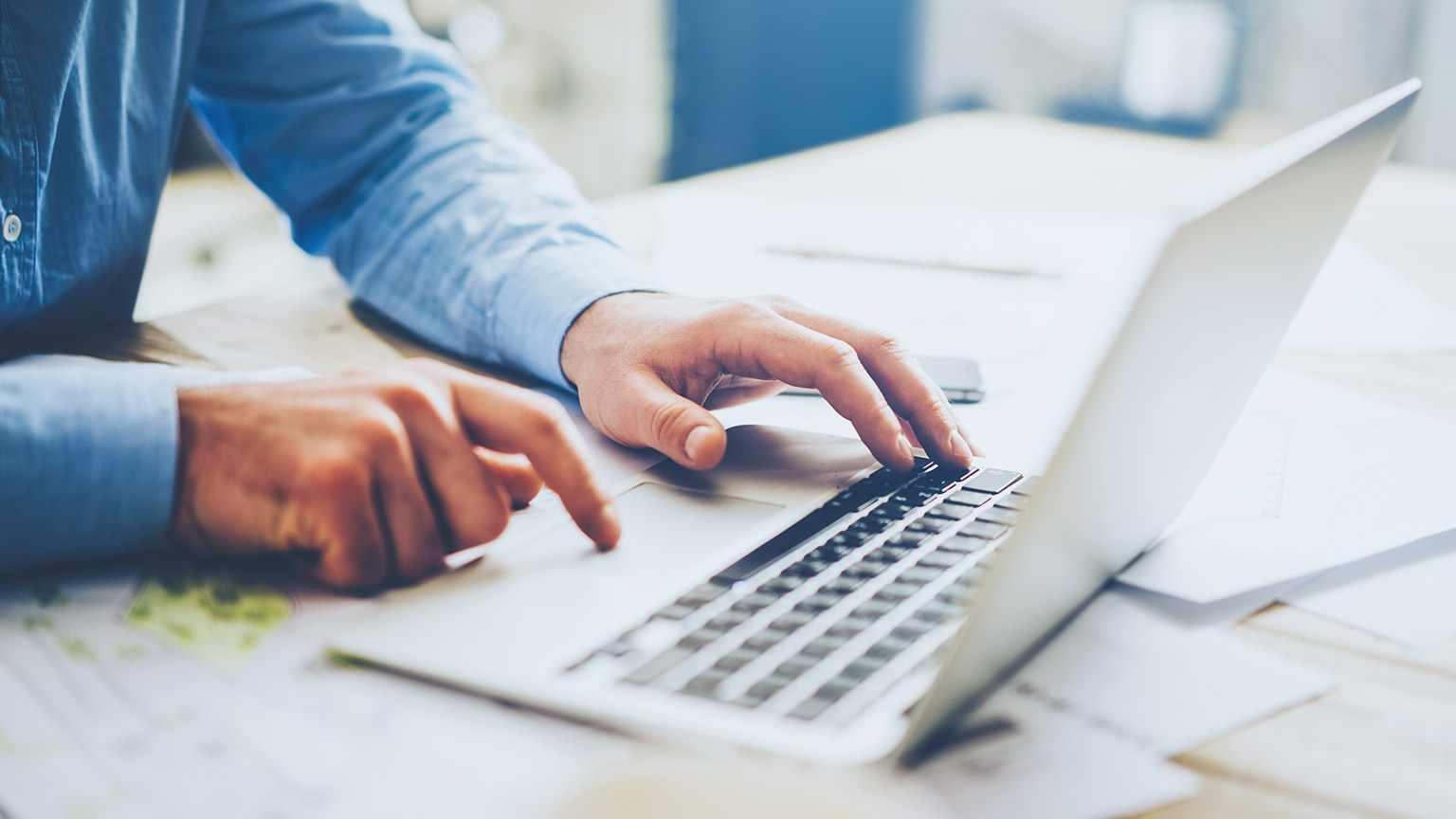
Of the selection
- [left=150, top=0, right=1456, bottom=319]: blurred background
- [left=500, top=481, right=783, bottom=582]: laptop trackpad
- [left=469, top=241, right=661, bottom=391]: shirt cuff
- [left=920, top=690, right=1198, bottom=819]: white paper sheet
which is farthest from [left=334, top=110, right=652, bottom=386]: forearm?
[left=150, top=0, right=1456, bottom=319]: blurred background

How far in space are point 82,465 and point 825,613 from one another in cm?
29

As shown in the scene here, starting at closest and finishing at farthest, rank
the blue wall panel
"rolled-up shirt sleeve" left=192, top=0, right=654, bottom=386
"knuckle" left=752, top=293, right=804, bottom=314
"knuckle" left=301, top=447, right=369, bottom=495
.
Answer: "knuckle" left=301, top=447, right=369, bottom=495 → "knuckle" left=752, top=293, right=804, bottom=314 → "rolled-up shirt sleeve" left=192, top=0, right=654, bottom=386 → the blue wall panel

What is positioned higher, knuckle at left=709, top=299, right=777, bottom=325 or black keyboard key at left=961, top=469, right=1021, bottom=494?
knuckle at left=709, top=299, right=777, bottom=325

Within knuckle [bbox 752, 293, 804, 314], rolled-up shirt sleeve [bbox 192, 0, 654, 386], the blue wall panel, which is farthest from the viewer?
the blue wall panel

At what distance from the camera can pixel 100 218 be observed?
2.31 feet

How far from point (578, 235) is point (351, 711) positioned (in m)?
0.49

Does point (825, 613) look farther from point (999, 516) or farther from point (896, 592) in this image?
point (999, 516)

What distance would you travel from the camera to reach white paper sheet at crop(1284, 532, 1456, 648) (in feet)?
1.34

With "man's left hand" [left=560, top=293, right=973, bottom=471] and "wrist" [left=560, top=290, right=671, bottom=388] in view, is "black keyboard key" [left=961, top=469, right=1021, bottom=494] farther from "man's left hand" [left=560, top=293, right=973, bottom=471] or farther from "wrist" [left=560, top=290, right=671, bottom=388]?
"wrist" [left=560, top=290, right=671, bottom=388]

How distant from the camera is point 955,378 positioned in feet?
2.25

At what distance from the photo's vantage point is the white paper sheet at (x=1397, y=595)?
1.34ft

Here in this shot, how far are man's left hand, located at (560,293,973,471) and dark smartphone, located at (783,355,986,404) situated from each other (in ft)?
0.26

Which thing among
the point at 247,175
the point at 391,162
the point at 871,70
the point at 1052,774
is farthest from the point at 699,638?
the point at 871,70

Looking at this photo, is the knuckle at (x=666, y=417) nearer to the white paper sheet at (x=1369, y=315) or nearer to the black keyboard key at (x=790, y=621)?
the black keyboard key at (x=790, y=621)
